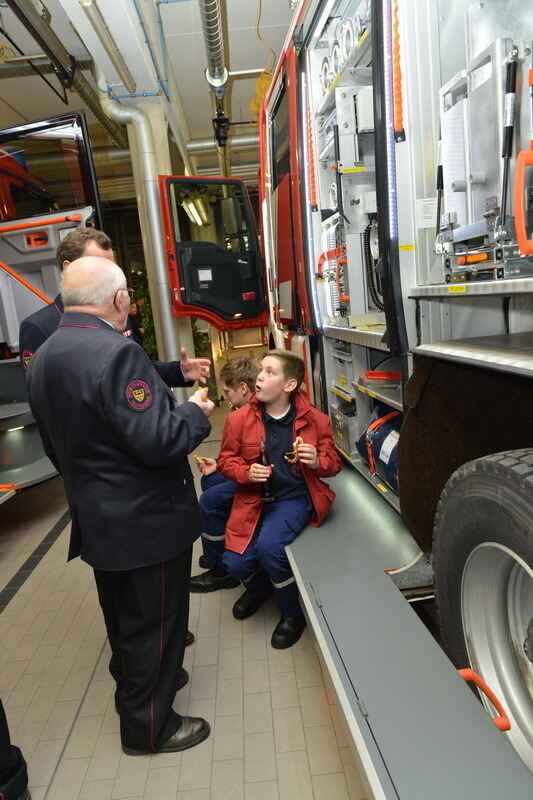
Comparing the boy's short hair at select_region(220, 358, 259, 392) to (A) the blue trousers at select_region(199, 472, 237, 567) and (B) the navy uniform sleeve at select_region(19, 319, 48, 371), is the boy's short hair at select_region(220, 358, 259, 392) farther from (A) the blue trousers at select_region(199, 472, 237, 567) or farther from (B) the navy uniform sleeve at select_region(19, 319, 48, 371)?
(B) the navy uniform sleeve at select_region(19, 319, 48, 371)

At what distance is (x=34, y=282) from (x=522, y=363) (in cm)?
474

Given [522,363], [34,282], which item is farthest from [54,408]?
[34,282]

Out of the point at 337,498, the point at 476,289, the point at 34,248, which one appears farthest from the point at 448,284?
the point at 34,248

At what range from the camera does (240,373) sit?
310 centimetres

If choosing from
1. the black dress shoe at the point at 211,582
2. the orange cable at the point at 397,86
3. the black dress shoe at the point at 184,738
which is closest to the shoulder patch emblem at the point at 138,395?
the black dress shoe at the point at 184,738

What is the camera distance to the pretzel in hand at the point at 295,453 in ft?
8.15

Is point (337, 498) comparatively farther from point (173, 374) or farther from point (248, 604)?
point (173, 374)

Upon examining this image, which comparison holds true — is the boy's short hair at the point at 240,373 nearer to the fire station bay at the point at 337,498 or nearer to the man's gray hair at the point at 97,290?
the fire station bay at the point at 337,498

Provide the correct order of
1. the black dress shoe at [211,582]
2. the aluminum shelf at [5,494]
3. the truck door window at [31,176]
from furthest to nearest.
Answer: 1. the truck door window at [31,176]
2. the aluminum shelf at [5,494]
3. the black dress shoe at [211,582]

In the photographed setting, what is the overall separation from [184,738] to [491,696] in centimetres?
110

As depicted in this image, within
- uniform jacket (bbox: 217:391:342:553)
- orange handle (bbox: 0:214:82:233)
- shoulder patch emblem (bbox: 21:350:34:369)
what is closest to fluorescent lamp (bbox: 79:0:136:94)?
orange handle (bbox: 0:214:82:233)

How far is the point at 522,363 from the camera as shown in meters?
1.33

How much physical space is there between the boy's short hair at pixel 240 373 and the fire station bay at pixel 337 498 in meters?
0.01

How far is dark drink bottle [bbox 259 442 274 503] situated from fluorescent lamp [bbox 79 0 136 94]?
3.35 metres
